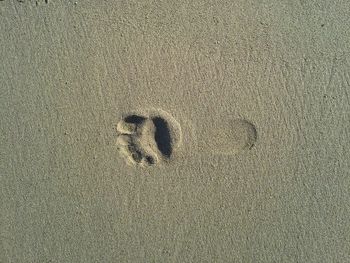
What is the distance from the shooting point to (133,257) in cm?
220

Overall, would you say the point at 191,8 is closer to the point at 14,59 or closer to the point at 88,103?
the point at 88,103

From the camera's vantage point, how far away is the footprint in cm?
221

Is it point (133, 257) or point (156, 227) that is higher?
point (156, 227)

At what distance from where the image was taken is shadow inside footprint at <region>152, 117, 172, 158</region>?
2.22 meters

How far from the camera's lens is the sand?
2193 millimetres

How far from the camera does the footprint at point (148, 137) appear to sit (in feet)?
7.27

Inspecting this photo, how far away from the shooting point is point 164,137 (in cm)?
222

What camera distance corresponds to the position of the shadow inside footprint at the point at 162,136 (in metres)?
2.22

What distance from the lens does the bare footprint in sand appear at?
7.27ft

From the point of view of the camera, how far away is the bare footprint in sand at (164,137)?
7.27ft

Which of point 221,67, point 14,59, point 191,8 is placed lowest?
point 14,59

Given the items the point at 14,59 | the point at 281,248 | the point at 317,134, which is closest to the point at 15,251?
the point at 14,59

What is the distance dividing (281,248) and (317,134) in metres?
0.78

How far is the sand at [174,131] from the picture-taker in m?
2.19
